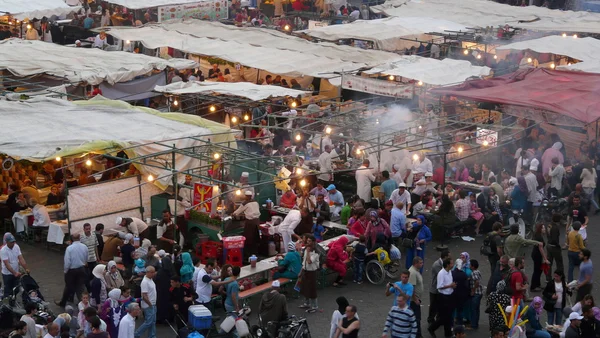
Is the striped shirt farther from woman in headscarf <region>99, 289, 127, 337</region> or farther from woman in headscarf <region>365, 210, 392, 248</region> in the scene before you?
woman in headscarf <region>365, 210, 392, 248</region>

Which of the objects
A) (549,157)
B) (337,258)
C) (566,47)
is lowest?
(337,258)

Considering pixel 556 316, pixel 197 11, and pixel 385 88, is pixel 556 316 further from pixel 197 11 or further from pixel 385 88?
pixel 197 11

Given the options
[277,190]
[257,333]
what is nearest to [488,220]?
[277,190]

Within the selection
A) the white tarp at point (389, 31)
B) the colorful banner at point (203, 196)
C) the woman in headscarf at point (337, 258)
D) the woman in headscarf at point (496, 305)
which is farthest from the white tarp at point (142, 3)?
the woman in headscarf at point (496, 305)

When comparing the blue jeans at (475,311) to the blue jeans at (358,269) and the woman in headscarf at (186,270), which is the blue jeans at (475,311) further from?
the woman in headscarf at (186,270)

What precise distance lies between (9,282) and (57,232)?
2.85 m

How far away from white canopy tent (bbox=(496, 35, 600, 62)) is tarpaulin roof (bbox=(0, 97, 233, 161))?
38.0 ft

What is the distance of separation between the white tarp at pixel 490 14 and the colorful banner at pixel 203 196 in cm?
1770

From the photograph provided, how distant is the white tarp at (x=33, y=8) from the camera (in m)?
33.0

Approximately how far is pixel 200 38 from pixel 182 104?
4.73m

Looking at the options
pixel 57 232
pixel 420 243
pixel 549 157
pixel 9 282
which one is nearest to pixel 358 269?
pixel 420 243

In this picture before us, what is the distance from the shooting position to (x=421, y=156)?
23.3m

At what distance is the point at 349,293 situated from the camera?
60.5ft

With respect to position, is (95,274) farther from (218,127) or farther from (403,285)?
(218,127)
